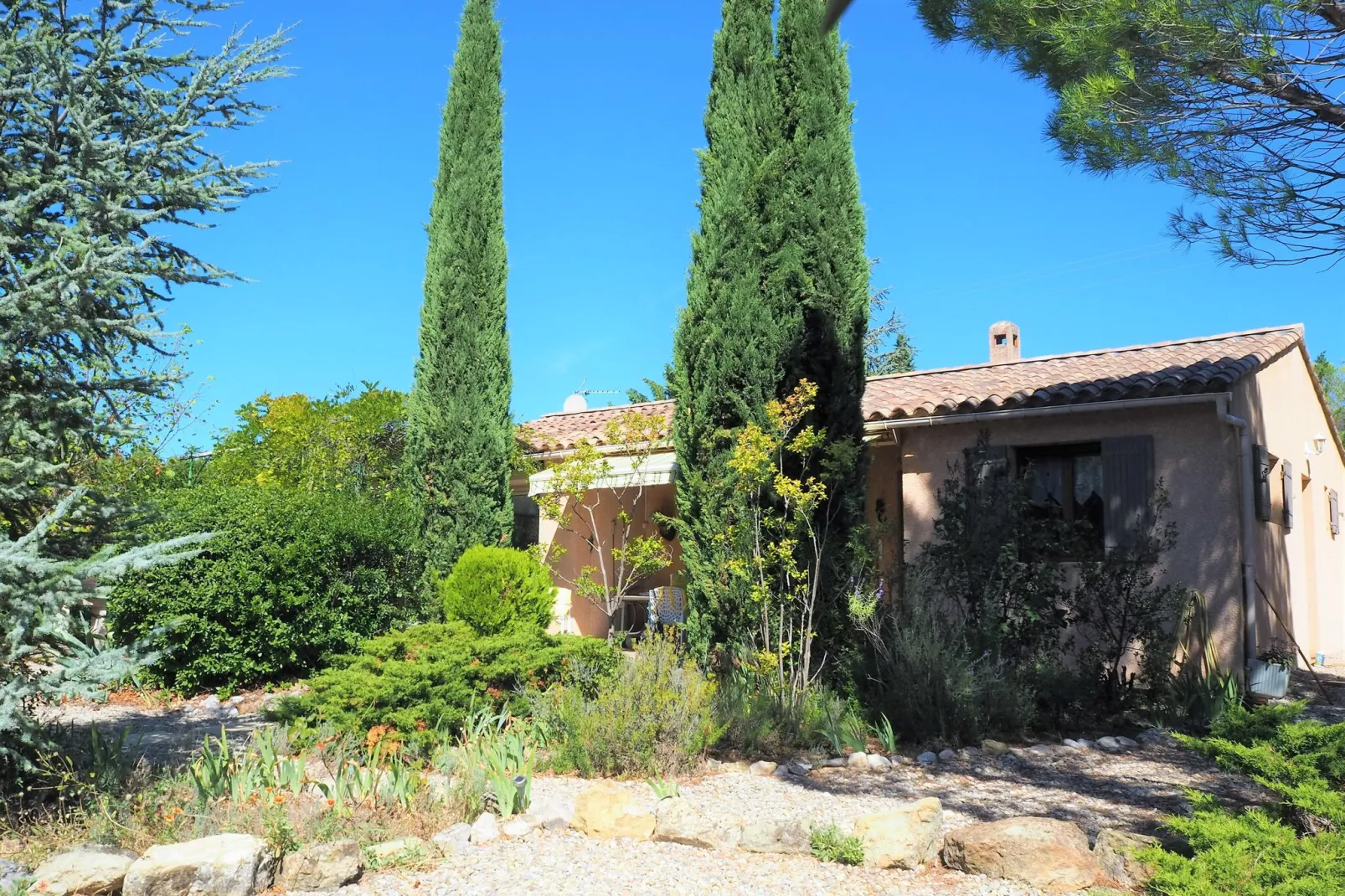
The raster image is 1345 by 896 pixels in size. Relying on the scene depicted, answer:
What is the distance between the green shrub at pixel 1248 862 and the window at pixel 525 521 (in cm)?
1537

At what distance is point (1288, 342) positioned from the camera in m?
15.9

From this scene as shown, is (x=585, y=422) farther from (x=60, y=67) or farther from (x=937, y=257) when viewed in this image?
(x=60, y=67)

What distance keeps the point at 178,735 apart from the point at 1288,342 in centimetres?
1678

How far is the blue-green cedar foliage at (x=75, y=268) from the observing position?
5.82m

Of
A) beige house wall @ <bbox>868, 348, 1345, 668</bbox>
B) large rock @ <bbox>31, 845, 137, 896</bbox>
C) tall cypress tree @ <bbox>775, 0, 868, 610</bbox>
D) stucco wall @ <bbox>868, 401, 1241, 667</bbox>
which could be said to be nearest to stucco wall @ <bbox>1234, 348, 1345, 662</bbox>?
beige house wall @ <bbox>868, 348, 1345, 668</bbox>

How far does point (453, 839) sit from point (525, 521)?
14223mm

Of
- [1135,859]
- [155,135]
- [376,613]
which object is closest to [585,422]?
[376,613]

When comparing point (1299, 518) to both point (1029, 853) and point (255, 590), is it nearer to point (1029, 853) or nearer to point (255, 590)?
point (1029, 853)

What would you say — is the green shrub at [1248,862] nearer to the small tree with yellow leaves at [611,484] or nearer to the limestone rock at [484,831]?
the limestone rock at [484,831]

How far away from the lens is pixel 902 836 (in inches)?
237

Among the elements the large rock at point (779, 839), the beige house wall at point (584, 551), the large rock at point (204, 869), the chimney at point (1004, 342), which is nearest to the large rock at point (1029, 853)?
the large rock at point (779, 839)

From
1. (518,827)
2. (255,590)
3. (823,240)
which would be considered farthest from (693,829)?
(255,590)

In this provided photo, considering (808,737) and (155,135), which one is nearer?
(155,135)

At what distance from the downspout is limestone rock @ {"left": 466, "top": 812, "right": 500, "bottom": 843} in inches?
391
